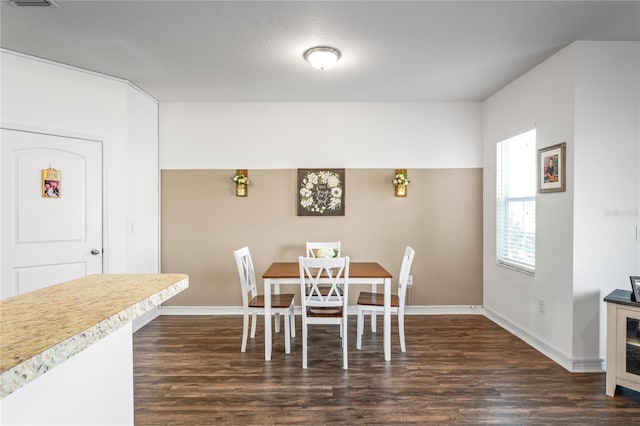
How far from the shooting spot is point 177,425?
2105 millimetres

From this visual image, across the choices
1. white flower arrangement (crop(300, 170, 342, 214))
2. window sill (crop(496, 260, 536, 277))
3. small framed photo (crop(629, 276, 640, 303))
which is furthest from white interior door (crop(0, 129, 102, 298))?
small framed photo (crop(629, 276, 640, 303))

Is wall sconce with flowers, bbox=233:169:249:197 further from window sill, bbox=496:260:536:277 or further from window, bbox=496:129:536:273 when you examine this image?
window sill, bbox=496:260:536:277

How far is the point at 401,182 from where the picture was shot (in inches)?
165

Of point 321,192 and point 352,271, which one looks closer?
point 352,271

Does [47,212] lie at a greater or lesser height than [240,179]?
lesser

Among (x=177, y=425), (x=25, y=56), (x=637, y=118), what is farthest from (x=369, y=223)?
(x=25, y=56)

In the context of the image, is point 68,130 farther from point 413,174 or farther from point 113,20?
point 413,174

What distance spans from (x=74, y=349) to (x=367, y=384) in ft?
7.43

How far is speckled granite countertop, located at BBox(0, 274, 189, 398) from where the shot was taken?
0.66m

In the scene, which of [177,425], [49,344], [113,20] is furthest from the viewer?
[113,20]

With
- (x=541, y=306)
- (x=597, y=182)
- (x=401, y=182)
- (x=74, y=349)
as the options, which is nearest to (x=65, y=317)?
(x=74, y=349)

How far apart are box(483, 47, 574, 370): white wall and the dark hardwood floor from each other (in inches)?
10.7

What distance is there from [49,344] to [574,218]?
3.34 m

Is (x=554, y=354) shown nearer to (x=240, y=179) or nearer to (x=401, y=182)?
(x=401, y=182)
